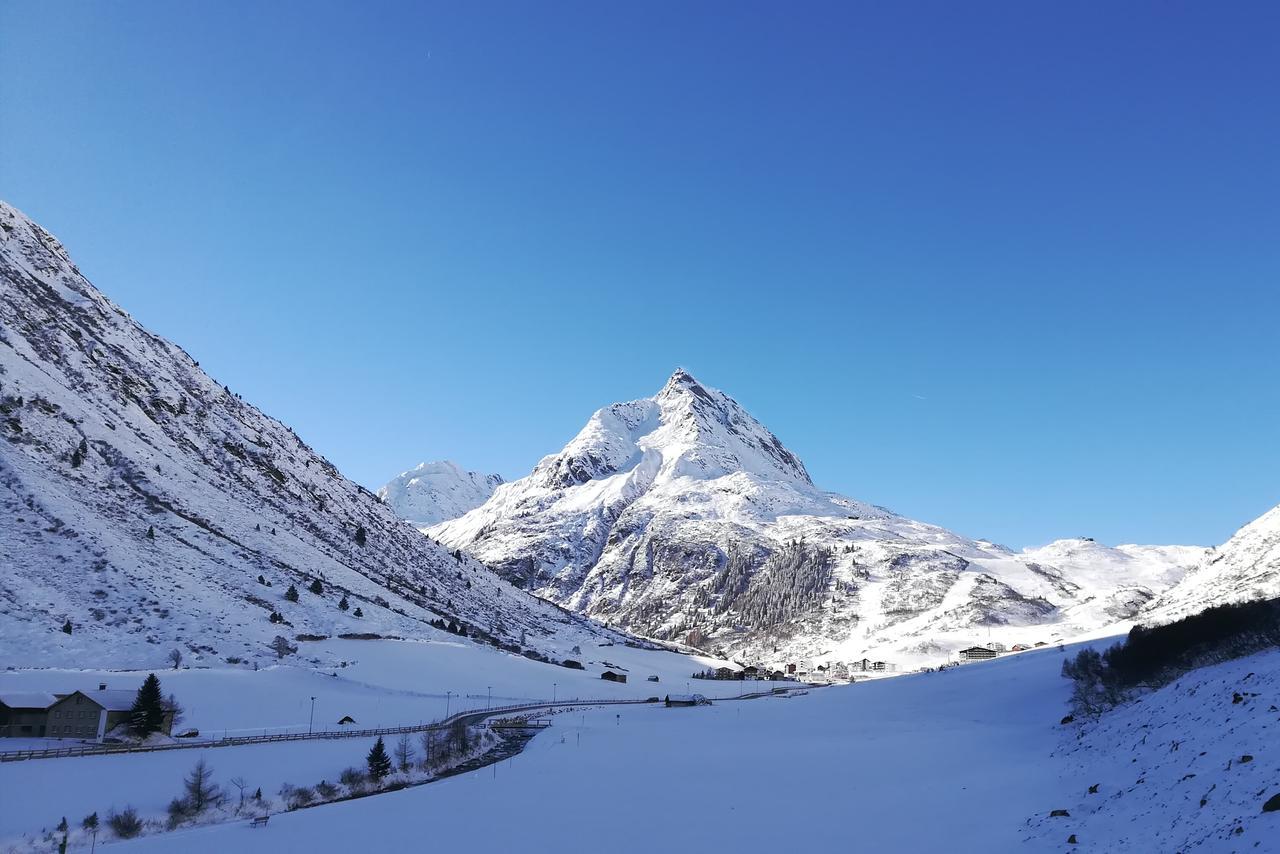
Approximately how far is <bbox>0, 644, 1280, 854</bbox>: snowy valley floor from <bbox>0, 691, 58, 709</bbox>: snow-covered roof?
947 centimetres

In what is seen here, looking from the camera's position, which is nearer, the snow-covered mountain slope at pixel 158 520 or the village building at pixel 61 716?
the village building at pixel 61 716

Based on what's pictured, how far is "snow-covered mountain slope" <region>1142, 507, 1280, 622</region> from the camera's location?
116681 millimetres

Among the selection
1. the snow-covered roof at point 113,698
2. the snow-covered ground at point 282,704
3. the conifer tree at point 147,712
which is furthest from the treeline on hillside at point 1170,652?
the snow-covered roof at point 113,698

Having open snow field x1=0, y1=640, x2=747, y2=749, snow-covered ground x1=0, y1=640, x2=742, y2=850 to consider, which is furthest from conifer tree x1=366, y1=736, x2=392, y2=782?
open snow field x1=0, y1=640, x2=747, y2=749

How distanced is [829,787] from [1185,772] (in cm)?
1931

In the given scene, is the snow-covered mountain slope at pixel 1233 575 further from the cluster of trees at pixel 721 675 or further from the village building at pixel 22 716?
the village building at pixel 22 716

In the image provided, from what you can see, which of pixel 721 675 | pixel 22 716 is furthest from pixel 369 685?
pixel 721 675

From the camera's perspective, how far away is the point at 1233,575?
133 m

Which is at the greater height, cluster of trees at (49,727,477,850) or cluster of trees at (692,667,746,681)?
cluster of trees at (692,667,746,681)

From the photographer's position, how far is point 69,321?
Result: 14325 centimetres

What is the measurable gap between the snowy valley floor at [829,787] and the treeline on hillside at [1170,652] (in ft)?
9.68

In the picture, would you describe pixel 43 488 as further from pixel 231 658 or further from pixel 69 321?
pixel 69 321

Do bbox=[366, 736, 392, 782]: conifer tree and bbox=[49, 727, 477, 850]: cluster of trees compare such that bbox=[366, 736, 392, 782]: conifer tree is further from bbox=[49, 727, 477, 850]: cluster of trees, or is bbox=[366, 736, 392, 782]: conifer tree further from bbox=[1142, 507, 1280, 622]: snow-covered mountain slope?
bbox=[1142, 507, 1280, 622]: snow-covered mountain slope

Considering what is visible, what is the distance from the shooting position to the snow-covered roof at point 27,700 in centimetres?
5191
